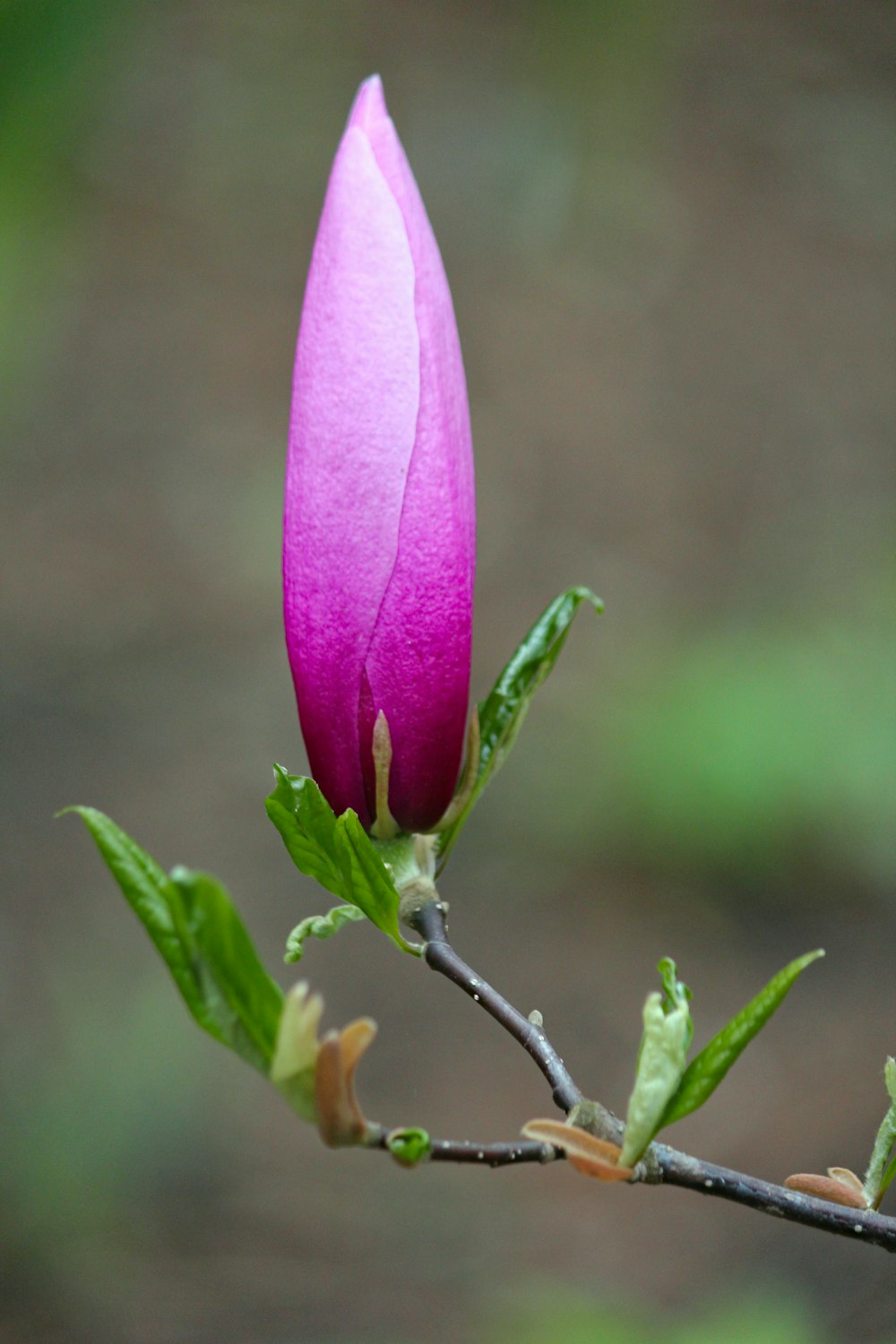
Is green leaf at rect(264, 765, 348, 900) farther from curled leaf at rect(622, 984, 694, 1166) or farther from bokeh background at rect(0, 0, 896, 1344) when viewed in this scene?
bokeh background at rect(0, 0, 896, 1344)

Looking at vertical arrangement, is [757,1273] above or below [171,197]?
below

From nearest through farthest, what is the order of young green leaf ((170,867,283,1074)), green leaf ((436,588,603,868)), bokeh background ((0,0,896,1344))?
young green leaf ((170,867,283,1074)), green leaf ((436,588,603,868)), bokeh background ((0,0,896,1344))

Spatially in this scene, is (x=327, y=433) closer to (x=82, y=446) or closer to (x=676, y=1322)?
(x=676, y=1322)

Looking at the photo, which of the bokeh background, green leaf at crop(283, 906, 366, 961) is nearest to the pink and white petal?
green leaf at crop(283, 906, 366, 961)

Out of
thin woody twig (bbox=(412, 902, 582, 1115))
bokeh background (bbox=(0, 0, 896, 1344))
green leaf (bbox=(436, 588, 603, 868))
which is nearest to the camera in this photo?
thin woody twig (bbox=(412, 902, 582, 1115))

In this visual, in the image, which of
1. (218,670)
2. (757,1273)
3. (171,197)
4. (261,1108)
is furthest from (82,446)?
(757,1273)

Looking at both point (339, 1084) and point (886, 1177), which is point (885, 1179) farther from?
point (339, 1084)

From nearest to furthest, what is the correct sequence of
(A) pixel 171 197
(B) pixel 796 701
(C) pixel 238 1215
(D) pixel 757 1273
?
(D) pixel 757 1273 < (C) pixel 238 1215 < (B) pixel 796 701 < (A) pixel 171 197
